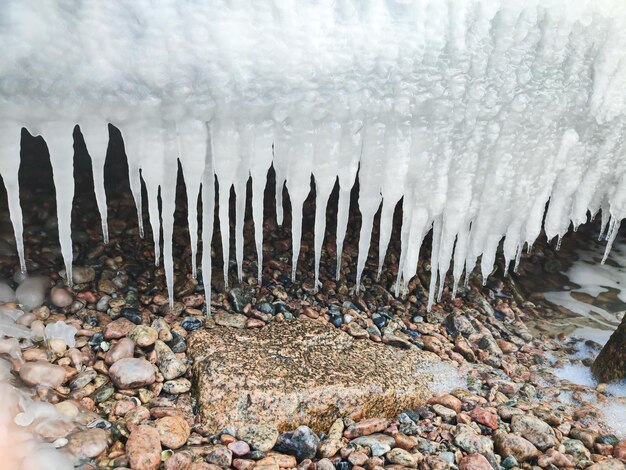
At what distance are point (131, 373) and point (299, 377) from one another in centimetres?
53

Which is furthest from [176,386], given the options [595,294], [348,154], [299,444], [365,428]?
[595,294]

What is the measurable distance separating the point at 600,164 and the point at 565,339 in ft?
2.61

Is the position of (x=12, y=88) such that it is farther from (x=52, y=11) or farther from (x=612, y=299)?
(x=612, y=299)

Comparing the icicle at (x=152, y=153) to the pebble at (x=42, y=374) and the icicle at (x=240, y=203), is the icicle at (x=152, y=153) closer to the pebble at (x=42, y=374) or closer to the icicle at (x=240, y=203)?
the icicle at (x=240, y=203)

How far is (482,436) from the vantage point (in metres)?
1.77

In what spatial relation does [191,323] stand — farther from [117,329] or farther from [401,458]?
[401,458]

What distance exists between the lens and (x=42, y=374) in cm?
174

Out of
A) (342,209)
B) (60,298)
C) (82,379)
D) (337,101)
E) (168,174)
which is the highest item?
(337,101)

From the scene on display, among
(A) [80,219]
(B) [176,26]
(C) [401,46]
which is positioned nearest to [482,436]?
(C) [401,46]

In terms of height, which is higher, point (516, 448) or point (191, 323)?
point (191, 323)

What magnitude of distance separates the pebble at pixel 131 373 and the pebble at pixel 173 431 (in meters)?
0.19

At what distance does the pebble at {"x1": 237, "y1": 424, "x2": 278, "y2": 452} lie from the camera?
1.65 metres

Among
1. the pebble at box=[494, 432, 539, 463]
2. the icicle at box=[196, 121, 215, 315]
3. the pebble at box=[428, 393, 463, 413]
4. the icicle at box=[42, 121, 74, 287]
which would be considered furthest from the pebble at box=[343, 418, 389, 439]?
the icicle at box=[42, 121, 74, 287]

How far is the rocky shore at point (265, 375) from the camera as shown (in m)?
1.64
